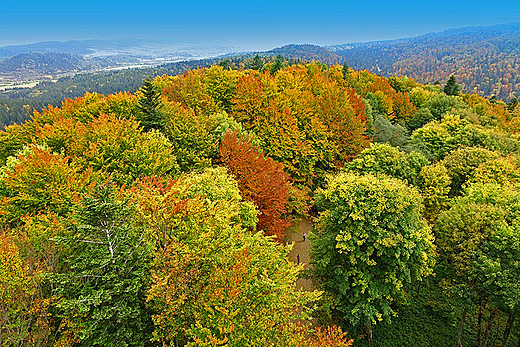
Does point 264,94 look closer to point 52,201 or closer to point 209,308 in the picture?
point 52,201

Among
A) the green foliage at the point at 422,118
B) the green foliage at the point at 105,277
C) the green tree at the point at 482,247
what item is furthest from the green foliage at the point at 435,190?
the green foliage at the point at 422,118

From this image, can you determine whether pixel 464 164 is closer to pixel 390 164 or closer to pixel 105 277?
pixel 390 164

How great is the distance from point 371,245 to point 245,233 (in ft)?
27.2

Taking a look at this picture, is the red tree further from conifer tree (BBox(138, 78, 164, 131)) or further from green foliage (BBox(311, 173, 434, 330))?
conifer tree (BBox(138, 78, 164, 131))

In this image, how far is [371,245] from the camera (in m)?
18.5

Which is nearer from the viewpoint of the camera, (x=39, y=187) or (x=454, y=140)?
(x=39, y=187)

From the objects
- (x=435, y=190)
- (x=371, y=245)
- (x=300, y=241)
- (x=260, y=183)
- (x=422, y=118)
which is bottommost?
(x=300, y=241)

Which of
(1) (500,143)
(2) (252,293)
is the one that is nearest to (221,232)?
(2) (252,293)

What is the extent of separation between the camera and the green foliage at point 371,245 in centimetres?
1783

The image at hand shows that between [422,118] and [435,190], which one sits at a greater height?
[435,190]

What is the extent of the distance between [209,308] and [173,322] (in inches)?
85.9

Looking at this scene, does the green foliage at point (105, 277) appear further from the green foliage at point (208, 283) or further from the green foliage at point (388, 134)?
the green foliage at point (388, 134)

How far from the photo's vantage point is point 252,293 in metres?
11.3

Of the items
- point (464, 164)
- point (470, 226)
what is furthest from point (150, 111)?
point (464, 164)
